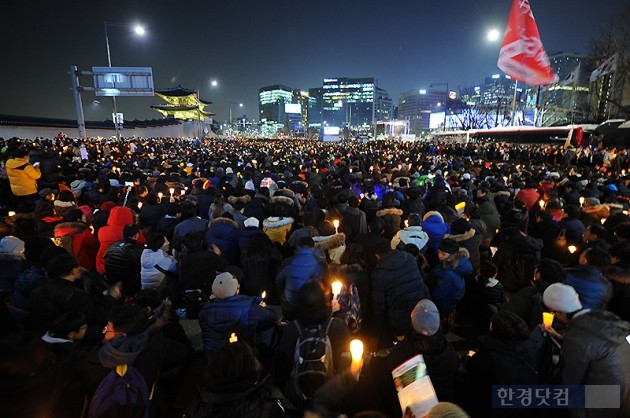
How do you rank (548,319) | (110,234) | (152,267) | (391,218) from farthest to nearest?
(391,218), (110,234), (152,267), (548,319)

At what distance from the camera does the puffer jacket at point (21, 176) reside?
10102 mm

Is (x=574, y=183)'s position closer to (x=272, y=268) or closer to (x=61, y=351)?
(x=272, y=268)

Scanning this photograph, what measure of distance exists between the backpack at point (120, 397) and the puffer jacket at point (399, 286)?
2.75 meters

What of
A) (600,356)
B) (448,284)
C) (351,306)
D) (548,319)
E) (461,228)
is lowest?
(351,306)

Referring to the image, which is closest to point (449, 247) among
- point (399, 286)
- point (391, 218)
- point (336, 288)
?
point (399, 286)

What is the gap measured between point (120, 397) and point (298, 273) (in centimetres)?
227

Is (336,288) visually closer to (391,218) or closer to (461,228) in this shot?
(461,228)

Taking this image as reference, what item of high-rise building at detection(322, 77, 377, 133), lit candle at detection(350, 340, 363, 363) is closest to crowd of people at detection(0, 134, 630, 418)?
lit candle at detection(350, 340, 363, 363)

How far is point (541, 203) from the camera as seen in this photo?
28.1ft

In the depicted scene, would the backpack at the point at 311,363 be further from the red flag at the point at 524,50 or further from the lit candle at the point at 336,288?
the red flag at the point at 524,50

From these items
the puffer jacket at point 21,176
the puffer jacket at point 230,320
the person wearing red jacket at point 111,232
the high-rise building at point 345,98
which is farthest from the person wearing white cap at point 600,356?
the high-rise building at point 345,98

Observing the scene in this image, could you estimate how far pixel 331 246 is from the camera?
521 centimetres

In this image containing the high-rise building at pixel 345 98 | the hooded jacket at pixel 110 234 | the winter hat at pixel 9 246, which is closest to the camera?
the winter hat at pixel 9 246

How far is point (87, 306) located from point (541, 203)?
31.0 ft
